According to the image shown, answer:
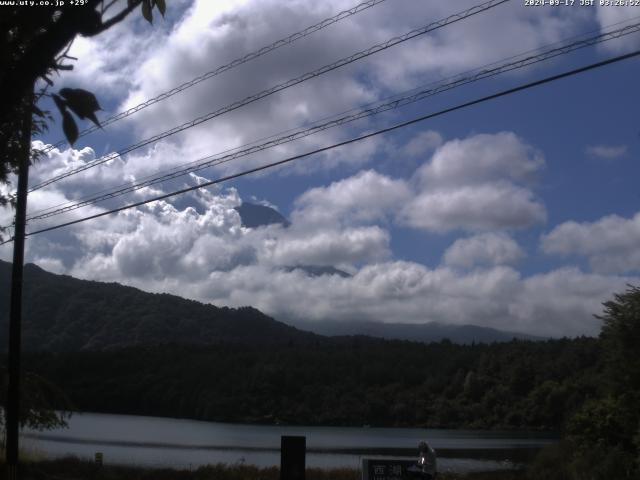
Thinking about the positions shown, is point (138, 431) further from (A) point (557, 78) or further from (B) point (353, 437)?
(A) point (557, 78)

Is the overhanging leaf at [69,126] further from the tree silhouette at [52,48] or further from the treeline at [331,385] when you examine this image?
the treeline at [331,385]

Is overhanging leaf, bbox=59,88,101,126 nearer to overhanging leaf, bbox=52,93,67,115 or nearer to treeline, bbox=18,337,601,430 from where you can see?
overhanging leaf, bbox=52,93,67,115

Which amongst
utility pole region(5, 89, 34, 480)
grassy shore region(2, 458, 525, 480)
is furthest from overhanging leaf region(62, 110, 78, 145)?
grassy shore region(2, 458, 525, 480)

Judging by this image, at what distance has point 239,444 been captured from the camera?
2098 inches

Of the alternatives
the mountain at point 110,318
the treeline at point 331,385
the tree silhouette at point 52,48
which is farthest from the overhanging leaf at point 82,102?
the mountain at point 110,318

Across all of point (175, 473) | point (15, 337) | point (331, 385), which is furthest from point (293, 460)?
point (331, 385)

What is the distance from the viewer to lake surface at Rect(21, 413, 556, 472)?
3847cm

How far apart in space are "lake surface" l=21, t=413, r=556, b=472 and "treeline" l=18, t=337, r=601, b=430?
2.93 meters

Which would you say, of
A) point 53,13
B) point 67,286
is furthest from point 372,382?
point 53,13

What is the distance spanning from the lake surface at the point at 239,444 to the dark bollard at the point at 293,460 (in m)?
12.2

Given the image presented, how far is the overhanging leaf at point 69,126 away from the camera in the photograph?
4609mm

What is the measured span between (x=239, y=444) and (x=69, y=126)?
50.6 meters

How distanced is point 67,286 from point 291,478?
11172 cm

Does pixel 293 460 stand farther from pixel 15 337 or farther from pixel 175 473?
pixel 175 473
